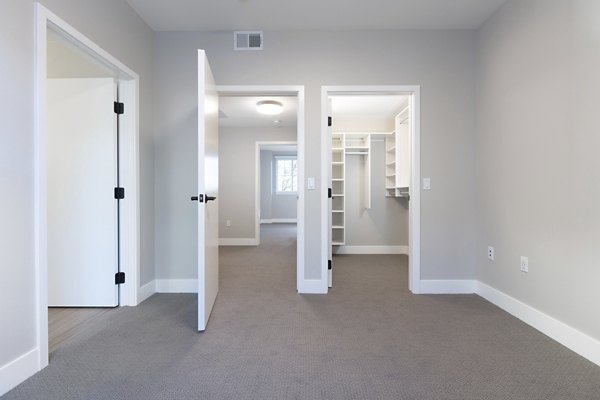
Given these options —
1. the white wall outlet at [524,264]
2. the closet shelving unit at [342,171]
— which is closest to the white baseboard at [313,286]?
the white wall outlet at [524,264]

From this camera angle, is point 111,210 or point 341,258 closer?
point 111,210

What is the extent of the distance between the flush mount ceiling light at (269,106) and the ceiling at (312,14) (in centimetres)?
174

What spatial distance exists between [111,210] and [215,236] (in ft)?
2.89

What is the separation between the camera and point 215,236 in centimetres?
270

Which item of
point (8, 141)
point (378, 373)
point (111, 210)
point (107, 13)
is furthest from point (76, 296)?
point (378, 373)

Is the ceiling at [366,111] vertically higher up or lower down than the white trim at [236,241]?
higher up

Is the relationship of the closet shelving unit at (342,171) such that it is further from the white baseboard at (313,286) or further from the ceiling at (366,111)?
the white baseboard at (313,286)

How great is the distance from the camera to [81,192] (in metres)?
2.55

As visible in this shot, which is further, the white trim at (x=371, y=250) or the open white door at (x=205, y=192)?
the white trim at (x=371, y=250)

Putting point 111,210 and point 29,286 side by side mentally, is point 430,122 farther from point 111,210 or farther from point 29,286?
point 29,286

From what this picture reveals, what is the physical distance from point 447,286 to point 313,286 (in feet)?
4.28

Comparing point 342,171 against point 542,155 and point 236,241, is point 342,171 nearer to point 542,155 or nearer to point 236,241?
point 236,241

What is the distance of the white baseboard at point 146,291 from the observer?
274 cm

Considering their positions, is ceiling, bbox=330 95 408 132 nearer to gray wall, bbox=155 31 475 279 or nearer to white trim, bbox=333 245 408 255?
gray wall, bbox=155 31 475 279
